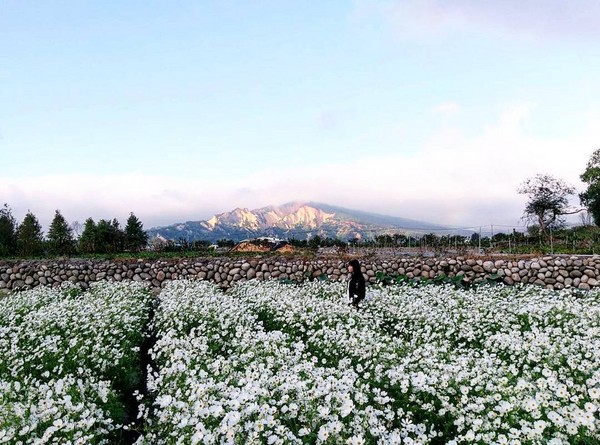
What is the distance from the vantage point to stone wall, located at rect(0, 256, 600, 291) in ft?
51.4

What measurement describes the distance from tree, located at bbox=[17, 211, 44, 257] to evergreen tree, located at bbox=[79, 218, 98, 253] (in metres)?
2.76

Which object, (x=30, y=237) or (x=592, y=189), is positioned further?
(x=592, y=189)

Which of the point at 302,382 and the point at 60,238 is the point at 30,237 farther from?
the point at 302,382

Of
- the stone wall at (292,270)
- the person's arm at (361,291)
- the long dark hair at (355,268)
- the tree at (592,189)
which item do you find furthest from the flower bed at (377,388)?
the tree at (592,189)

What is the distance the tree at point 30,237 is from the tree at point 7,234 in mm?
423

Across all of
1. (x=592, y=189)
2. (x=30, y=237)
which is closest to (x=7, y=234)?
(x=30, y=237)

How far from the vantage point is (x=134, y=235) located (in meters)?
39.8

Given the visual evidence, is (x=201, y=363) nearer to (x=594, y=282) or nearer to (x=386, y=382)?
(x=386, y=382)

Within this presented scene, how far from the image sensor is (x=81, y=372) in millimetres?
5414

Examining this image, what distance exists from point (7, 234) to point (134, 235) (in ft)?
30.5

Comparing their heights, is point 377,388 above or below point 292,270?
below

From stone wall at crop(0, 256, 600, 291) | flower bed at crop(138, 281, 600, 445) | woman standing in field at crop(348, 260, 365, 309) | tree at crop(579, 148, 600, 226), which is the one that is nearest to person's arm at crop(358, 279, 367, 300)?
woman standing in field at crop(348, 260, 365, 309)

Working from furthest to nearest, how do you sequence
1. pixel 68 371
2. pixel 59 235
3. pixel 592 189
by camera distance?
pixel 592 189, pixel 59 235, pixel 68 371

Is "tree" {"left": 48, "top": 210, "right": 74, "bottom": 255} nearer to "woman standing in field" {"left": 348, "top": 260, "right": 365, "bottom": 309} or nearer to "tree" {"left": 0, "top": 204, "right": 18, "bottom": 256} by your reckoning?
"tree" {"left": 0, "top": 204, "right": 18, "bottom": 256}
